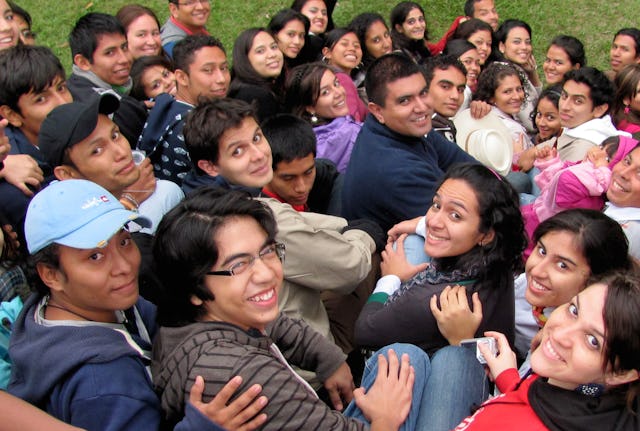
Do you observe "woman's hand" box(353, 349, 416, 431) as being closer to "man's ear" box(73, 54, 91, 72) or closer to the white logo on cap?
the white logo on cap

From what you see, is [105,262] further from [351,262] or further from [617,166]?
[617,166]

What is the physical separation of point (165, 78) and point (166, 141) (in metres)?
1.36

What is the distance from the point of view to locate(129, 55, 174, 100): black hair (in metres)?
4.84

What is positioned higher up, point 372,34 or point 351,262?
point 372,34

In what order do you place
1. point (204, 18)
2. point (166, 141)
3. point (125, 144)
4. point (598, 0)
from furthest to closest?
point (598, 0)
point (204, 18)
point (166, 141)
point (125, 144)

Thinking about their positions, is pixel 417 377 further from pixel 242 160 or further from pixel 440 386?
pixel 242 160

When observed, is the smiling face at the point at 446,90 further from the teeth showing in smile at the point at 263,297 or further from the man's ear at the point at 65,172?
the teeth showing in smile at the point at 263,297

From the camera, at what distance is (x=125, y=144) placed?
9.78 ft

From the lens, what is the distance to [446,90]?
4863mm

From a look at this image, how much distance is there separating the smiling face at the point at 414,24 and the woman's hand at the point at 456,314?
5.33 metres

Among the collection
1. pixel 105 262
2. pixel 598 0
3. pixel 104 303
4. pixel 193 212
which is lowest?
pixel 104 303

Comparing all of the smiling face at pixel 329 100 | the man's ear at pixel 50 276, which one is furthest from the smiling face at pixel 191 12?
the man's ear at pixel 50 276

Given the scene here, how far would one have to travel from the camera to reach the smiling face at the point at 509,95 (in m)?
5.43

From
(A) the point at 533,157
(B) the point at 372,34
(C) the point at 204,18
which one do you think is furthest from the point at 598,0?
(C) the point at 204,18
